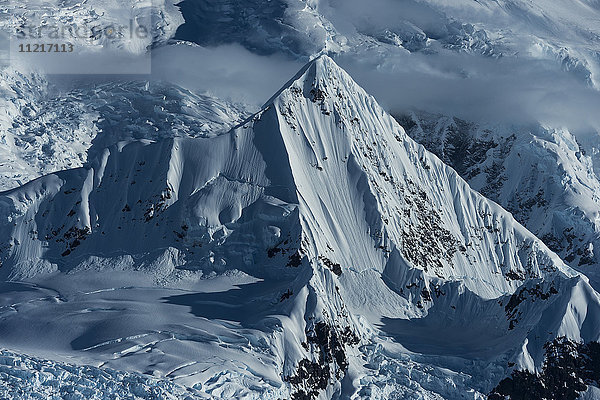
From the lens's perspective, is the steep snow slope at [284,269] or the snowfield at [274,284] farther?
the steep snow slope at [284,269]

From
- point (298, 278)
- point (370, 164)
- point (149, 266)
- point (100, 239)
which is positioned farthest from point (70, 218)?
point (370, 164)

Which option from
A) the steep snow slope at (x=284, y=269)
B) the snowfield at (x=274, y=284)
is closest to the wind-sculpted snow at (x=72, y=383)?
the snowfield at (x=274, y=284)

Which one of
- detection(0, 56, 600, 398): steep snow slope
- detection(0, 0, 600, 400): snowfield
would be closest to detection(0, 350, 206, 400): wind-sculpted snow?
detection(0, 0, 600, 400): snowfield

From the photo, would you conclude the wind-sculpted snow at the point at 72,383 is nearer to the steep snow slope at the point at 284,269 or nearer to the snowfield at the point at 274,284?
the snowfield at the point at 274,284

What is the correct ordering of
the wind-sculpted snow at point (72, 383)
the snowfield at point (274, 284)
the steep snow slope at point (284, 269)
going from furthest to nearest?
the steep snow slope at point (284, 269) → the snowfield at point (274, 284) → the wind-sculpted snow at point (72, 383)

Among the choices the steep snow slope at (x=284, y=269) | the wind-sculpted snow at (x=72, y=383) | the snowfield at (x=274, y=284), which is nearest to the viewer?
the wind-sculpted snow at (x=72, y=383)

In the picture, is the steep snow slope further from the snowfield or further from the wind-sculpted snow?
the wind-sculpted snow

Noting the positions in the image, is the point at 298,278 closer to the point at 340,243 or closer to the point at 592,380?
the point at 340,243

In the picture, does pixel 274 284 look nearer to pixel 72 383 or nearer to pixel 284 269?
pixel 284 269
